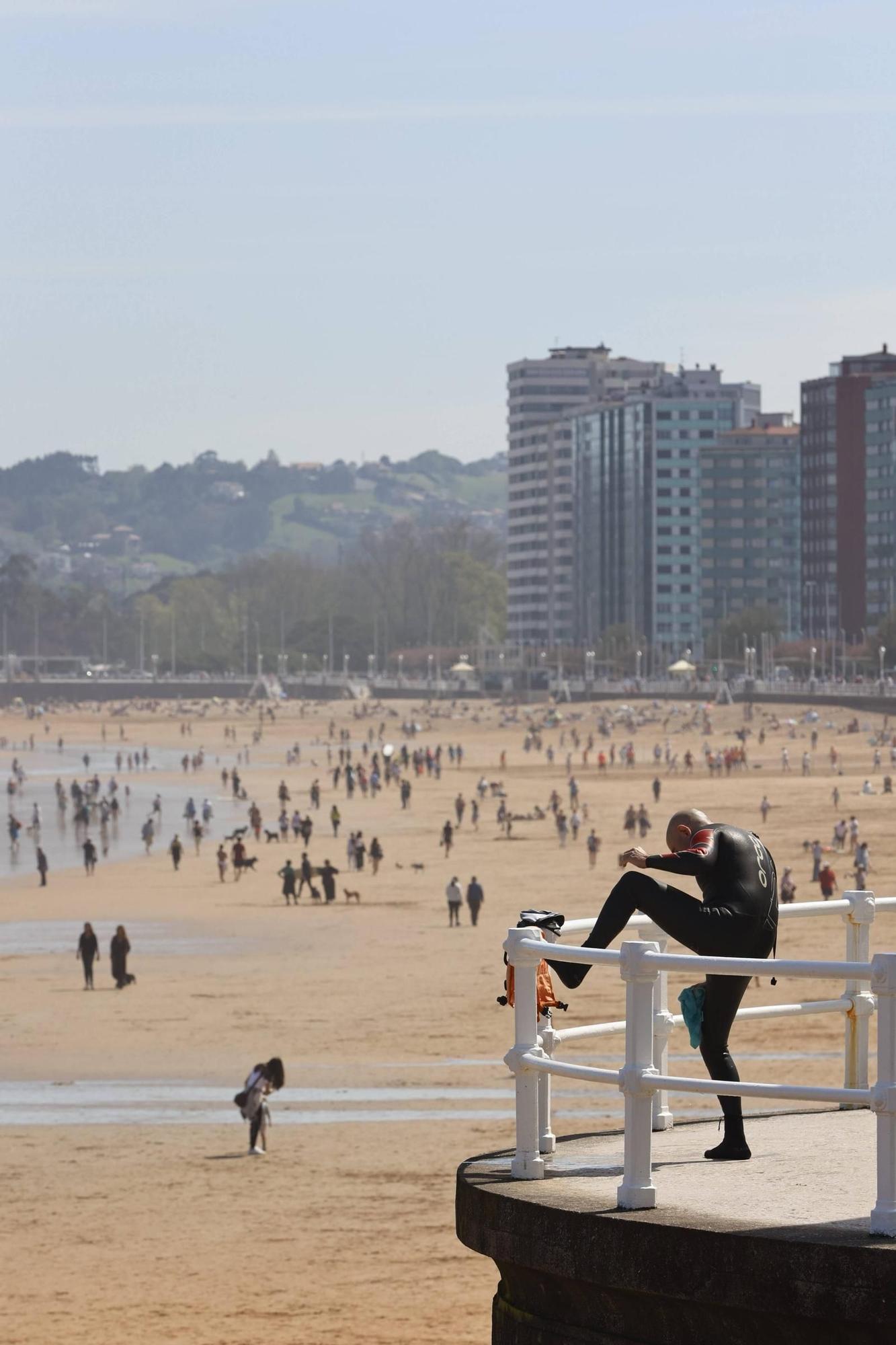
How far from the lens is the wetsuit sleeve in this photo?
18.4 feet

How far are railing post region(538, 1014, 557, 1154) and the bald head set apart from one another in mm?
665

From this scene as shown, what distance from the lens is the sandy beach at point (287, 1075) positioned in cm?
1559

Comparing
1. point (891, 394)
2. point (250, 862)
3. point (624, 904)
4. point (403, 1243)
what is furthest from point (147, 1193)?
point (891, 394)

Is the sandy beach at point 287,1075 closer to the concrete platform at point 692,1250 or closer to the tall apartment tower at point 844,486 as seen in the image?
the concrete platform at point 692,1250

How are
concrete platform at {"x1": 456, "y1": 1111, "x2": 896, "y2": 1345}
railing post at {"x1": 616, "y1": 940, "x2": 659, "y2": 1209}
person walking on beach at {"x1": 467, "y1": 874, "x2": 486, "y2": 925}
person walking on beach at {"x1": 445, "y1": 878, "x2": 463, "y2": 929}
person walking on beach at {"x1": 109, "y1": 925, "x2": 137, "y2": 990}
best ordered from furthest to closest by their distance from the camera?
person walking on beach at {"x1": 445, "y1": 878, "x2": 463, "y2": 929}
person walking on beach at {"x1": 467, "y1": 874, "x2": 486, "y2": 925}
person walking on beach at {"x1": 109, "y1": 925, "x2": 137, "y2": 990}
railing post at {"x1": 616, "y1": 940, "x2": 659, "y2": 1209}
concrete platform at {"x1": 456, "y1": 1111, "x2": 896, "y2": 1345}

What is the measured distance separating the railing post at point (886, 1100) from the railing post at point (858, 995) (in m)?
1.68

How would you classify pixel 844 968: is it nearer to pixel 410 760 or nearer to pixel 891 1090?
pixel 891 1090

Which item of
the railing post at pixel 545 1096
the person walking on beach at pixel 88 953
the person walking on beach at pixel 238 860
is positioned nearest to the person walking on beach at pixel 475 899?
the person walking on beach at pixel 88 953

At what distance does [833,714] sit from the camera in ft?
402

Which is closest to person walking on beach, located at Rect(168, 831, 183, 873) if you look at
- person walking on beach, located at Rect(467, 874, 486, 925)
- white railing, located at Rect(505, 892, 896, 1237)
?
person walking on beach, located at Rect(467, 874, 486, 925)

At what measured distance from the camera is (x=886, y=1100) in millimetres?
4602

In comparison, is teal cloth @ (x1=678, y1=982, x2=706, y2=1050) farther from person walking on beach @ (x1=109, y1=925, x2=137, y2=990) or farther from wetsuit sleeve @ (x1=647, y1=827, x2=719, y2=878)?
person walking on beach @ (x1=109, y1=925, x2=137, y2=990)

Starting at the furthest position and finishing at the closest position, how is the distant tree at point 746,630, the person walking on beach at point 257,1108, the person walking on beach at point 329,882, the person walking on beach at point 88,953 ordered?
the distant tree at point 746,630, the person walking on beach at point 329,882, the person walking on beach at point 88,953, the person walking on beach at point 257,1108

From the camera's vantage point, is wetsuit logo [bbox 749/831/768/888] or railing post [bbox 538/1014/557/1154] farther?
railing post [bbox 538/1014/557/1154]
